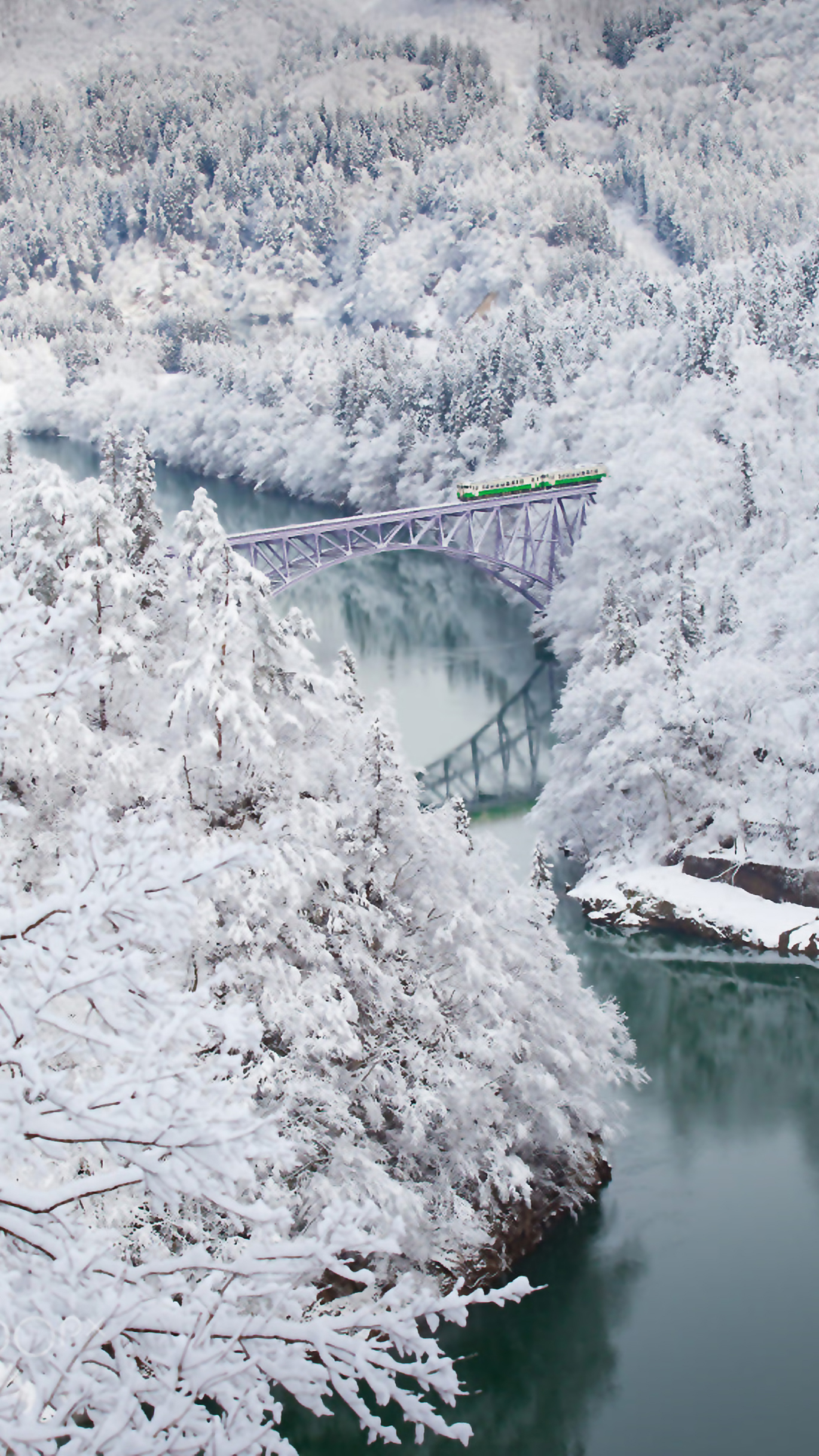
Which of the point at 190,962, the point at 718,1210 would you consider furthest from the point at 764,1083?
the point at 190,962

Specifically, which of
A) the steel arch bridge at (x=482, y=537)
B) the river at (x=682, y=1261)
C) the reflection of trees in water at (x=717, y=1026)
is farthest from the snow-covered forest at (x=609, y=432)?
the river at (x=682, y=1261)

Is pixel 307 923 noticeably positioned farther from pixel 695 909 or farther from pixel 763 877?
pixel 763 877

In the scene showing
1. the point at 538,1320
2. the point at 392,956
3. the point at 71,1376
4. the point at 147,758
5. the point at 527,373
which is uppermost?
the point at 527,373

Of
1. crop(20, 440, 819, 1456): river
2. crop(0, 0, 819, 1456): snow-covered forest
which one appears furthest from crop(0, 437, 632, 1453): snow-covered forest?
crop(20, 440, 819, 1456): river

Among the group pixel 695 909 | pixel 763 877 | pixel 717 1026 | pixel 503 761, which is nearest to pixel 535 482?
pixel 503 761

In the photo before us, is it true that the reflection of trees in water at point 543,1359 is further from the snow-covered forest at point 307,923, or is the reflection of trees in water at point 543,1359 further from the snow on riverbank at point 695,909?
the snow on riverbank at point 695,909

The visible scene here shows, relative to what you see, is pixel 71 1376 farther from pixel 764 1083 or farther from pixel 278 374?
pixel 278 374
